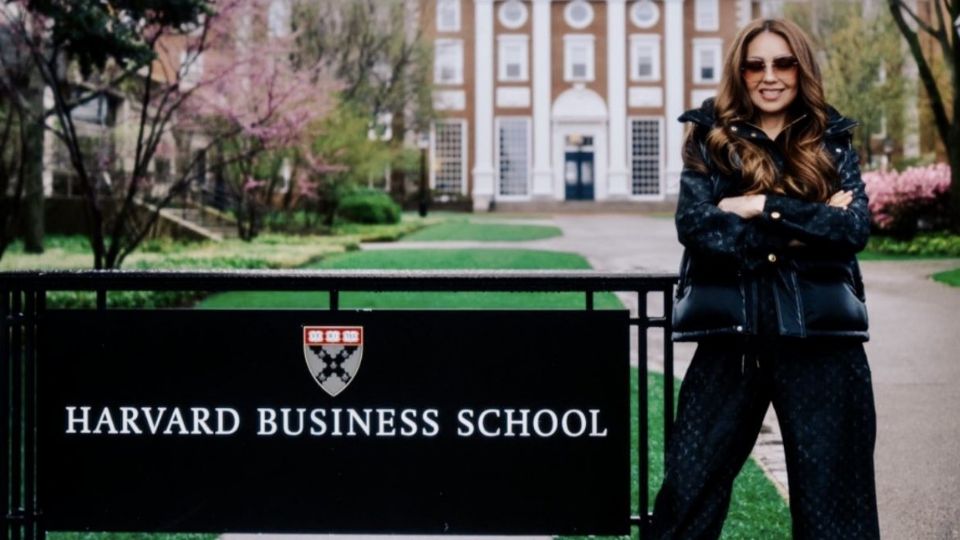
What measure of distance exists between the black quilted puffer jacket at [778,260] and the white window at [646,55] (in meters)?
58.5

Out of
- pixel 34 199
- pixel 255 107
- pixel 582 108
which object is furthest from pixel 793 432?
pixel 582 108

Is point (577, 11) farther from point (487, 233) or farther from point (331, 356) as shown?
point (331, 356)

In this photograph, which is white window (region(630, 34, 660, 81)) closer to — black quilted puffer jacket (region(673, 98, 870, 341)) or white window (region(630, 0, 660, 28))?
white window (region(630, 0, 660, 28))

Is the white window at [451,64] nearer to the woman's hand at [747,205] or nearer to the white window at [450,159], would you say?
the white window at [450,159]

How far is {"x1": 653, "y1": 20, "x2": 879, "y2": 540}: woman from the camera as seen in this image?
3.05m

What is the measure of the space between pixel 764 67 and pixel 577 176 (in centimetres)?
5800

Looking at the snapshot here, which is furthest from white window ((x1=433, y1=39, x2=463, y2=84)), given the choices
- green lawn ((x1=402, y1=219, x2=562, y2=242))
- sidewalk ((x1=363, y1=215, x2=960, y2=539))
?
sidewalk ((x1=363, y1=215, x2=960, y2=539))

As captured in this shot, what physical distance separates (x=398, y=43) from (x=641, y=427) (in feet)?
122

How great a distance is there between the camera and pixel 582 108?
59.8 metres

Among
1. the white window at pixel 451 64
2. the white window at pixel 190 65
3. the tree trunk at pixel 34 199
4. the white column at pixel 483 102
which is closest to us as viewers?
the white window at pixel 190 65

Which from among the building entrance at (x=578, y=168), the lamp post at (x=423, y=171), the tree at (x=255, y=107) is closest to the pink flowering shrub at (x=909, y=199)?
the tree at (x=255, y=107)

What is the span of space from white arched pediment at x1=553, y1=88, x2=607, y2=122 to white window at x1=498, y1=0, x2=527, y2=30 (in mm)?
4863

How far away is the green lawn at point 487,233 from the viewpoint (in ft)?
96.9

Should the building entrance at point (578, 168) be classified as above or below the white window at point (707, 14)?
below
